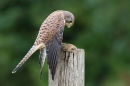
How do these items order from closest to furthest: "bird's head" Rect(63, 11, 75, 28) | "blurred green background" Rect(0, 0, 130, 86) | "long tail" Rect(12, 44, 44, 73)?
"long tail" Rect(12, 44, 44, 73) → "bird's head" Rect(63, 11, 75, 28) → "blurred green background" Rect(0, 0, 130, 86)

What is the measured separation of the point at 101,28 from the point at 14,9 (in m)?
1.71

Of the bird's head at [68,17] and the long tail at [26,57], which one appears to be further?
the bird's head at [68,17]

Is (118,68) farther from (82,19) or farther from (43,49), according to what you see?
(43,49)

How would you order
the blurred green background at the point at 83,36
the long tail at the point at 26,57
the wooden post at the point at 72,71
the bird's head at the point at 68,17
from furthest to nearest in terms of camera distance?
the blurred green background at the point at 83,36 → the bird's head at the point at 68,17 → the long tail at the point at 26,57 → the wooden post at the point at 72,71

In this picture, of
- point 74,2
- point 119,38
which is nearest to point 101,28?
point 119,38

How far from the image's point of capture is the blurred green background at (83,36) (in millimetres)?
8211

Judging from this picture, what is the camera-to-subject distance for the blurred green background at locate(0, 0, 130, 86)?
323 inches

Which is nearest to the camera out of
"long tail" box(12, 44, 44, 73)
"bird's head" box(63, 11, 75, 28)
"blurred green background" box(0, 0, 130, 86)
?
"long tail" box(12, 44, 44, 73)

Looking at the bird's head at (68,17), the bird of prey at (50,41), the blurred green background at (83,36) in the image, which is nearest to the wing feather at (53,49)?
the bird of prey at (50,41)

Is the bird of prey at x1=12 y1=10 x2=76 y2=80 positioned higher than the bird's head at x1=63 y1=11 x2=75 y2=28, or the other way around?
the bird's head at x1=63 y1=11 x2=75 y2=28

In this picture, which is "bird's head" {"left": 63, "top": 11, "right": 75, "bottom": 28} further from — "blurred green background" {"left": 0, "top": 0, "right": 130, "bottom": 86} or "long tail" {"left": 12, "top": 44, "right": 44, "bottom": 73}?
"blurred green background" {"left": 0, "top": 0, "right": 130, "bottom": 86}

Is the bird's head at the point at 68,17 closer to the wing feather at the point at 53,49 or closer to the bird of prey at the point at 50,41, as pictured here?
the bird of prey at the point at 50,41

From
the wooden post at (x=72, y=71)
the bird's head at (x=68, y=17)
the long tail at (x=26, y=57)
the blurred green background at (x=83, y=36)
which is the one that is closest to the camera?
the wooden post at (x=72, y=71)

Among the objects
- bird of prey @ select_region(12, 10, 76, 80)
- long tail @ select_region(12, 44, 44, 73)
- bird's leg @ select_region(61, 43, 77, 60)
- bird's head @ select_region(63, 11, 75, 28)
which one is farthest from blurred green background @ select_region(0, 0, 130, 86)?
bird's leg @ select_region(61, 43, 77, 60)
